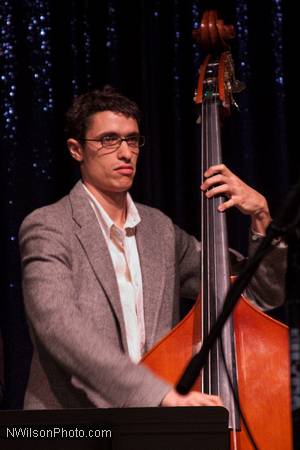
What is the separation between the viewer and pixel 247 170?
2.53m

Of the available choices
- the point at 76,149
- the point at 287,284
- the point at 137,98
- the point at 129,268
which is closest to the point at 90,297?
the point at 129,268

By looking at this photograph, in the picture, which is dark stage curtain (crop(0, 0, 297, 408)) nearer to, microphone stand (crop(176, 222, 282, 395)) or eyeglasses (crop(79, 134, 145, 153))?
eyeglasses (crop(79, 134, 145, 153))

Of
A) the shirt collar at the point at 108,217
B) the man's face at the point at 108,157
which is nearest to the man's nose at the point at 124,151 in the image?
the man's face at the point at 108,157

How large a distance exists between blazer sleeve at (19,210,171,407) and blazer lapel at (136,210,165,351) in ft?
0.63

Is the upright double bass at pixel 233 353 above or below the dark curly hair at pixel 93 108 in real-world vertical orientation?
below

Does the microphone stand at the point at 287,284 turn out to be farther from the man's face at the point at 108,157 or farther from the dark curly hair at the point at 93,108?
the dark curly hair at the point at 93,108

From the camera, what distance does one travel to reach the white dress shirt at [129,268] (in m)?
2.01

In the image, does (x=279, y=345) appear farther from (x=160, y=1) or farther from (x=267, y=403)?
(x=160, y=1)

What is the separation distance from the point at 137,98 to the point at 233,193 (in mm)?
787

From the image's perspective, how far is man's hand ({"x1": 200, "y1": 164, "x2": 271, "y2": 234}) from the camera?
191cm

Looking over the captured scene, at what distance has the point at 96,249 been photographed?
201cm

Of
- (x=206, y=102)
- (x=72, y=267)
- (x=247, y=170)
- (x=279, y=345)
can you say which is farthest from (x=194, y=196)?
(x=279, y=345)

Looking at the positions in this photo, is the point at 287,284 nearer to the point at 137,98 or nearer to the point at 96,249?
the point at 96,249

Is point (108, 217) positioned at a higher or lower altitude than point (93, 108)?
lower
